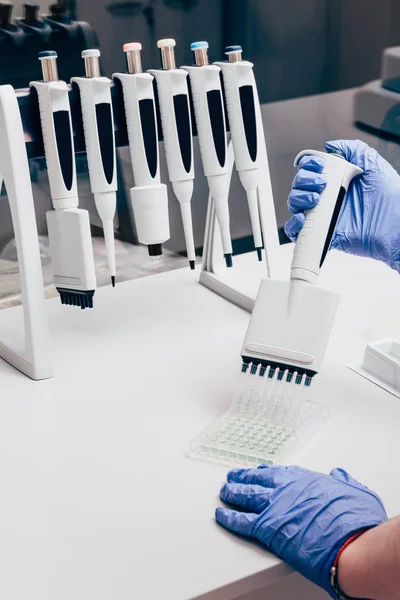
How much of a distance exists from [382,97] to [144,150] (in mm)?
989

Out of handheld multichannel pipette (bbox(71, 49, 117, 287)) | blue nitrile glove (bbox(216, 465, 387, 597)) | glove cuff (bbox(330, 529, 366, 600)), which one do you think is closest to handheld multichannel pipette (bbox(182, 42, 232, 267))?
handheld multichannel pipette (bbox(71, 49, 117, 287))

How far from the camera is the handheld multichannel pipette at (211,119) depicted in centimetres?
131

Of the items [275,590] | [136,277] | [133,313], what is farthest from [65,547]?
[136,277]

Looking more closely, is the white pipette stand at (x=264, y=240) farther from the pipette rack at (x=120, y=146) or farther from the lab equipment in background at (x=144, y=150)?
the lab equipment in background at (x=144, y=150)

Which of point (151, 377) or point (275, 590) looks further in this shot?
point (151, 377)

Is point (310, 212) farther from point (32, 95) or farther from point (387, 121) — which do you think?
point (387, 121)

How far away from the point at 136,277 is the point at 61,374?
0.59m

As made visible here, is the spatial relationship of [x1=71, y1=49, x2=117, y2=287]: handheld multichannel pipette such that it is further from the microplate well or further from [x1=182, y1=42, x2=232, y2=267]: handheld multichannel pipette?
the microplate well

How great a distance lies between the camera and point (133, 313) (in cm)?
151

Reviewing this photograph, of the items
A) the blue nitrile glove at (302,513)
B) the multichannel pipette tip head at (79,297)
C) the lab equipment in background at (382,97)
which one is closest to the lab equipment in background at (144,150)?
the multichannel pipette tip head at (79,297)

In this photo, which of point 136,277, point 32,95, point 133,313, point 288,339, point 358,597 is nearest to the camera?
point 358,597

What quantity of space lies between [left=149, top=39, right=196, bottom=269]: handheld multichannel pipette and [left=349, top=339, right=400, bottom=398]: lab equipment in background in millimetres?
412

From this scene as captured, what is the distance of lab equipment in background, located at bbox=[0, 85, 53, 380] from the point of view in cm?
117

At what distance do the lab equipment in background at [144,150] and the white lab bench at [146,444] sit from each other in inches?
9.2
